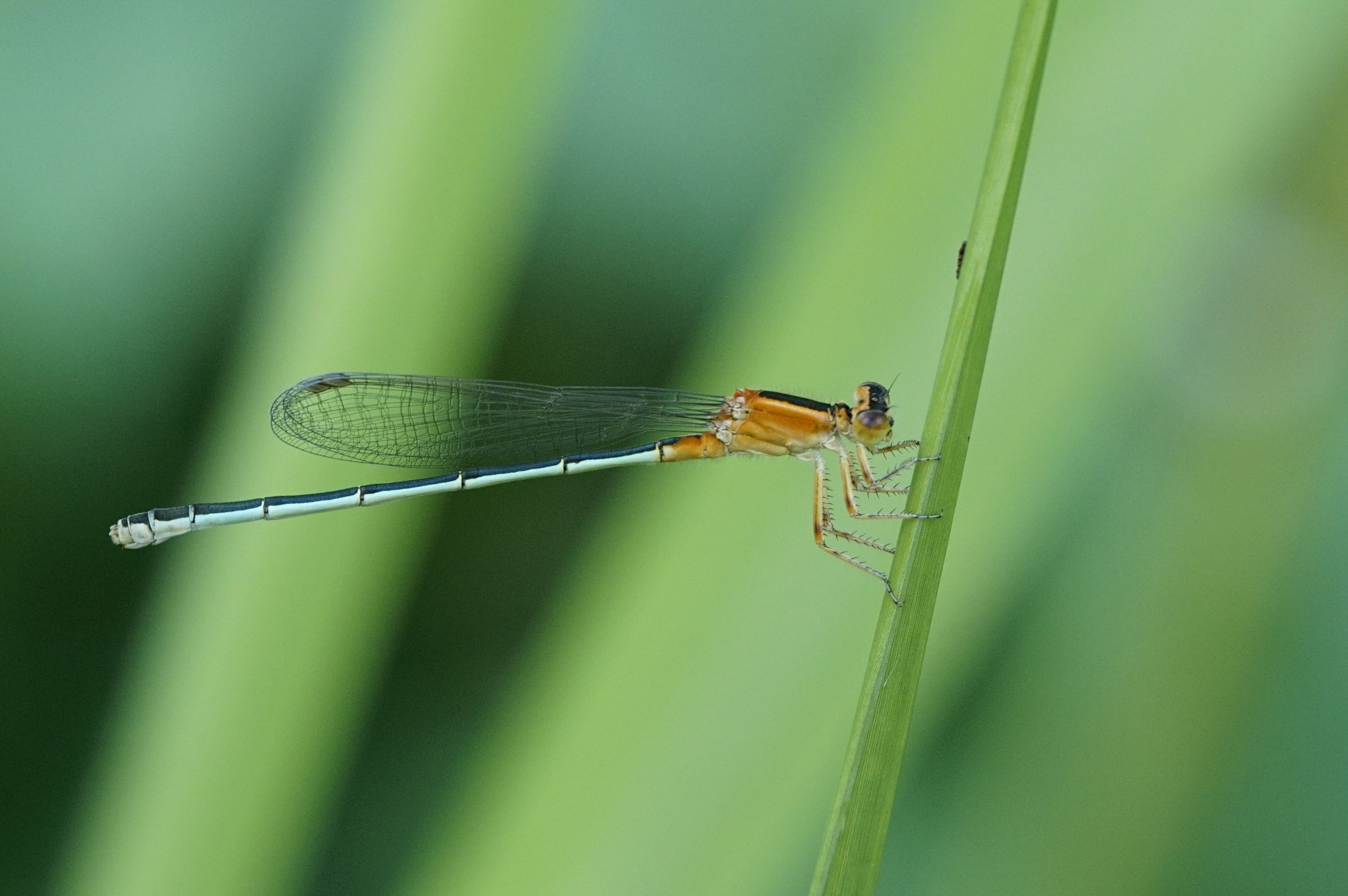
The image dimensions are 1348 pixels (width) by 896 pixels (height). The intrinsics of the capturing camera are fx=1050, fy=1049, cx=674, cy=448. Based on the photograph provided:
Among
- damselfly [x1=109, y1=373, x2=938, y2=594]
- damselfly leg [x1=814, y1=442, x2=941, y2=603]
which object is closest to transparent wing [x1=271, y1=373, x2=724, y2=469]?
damselfly [x1=109, y1=373, x2=938, y2=594]

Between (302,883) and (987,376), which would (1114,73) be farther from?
(302,883)

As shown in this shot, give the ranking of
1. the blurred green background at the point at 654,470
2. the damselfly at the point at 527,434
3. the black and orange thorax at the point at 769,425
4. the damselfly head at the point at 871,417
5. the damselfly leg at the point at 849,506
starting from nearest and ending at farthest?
the blurred green background at the point at 654,470 → the damselfly leg at the point at 849,506 → the damselfly head at the point at 871,417 → the damselfly at the point at 527,434 → the black and orange thorax at the point at 769,425

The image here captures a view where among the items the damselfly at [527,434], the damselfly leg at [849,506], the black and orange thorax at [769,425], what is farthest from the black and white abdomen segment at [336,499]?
the damselfly leg at [849,506]

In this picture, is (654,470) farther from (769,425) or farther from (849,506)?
(849,506)

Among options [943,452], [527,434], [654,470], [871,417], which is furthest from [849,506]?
[527,434]

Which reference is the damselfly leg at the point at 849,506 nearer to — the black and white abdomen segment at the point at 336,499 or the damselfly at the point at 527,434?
the damselfly at the point at 527,434

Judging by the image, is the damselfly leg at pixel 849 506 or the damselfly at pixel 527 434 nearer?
the damselfly leg at pixel 849 506

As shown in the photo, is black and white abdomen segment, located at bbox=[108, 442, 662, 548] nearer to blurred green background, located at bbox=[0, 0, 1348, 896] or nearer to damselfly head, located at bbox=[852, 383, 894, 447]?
blurred green background, located at bbox=[0, 0, 1348, 896]
